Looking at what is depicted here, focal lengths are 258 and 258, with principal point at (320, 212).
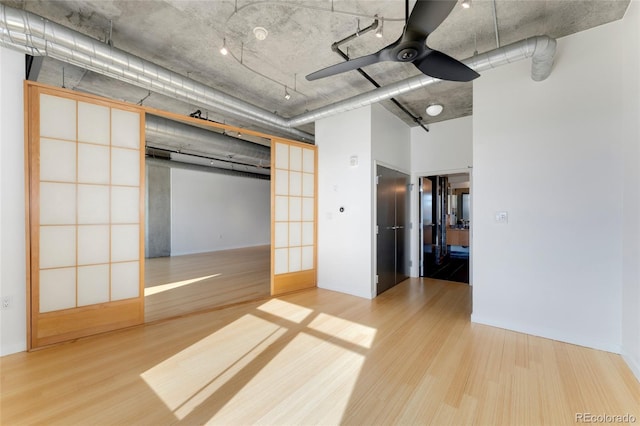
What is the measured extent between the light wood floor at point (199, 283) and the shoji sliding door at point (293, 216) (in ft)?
1.74

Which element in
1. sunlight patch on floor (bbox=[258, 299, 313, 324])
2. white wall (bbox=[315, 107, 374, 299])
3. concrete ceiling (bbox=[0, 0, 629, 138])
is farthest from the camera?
white wall (bbox=[315, 107, 374, 299])

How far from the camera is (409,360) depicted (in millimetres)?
2240

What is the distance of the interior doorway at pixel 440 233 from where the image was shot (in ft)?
17.5

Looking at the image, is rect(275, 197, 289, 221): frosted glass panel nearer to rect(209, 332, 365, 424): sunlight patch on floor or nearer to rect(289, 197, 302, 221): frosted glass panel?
rect(289, 197, 302, 221): frosted glass panel

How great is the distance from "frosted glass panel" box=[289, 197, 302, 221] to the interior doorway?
252cm

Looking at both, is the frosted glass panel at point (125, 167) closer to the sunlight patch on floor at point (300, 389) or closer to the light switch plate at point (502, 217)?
the sunlight patch on floor at point (300, 389)

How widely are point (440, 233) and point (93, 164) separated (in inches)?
284

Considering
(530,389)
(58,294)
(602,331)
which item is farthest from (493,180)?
(58,294)

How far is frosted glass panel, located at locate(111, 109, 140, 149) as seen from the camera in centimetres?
283

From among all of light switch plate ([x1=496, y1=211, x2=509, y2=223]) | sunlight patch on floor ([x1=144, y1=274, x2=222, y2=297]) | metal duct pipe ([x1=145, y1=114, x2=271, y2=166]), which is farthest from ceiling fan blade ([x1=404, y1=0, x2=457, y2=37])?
sunlight patch on floor ([x1=144, y1=274, x2=222, y2=297])

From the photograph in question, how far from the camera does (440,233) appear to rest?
23.1ft

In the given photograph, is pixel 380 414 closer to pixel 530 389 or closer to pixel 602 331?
pixel 530 389

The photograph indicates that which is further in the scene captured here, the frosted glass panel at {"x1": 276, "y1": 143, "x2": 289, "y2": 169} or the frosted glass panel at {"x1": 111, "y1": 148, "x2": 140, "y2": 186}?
the frosted glass panel at {"x1": 276, "y1": 143, "x2": 289, "y2": 169}

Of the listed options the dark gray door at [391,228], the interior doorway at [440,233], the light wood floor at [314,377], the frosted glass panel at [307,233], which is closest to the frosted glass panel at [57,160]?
the light wood floor at [314,377]
